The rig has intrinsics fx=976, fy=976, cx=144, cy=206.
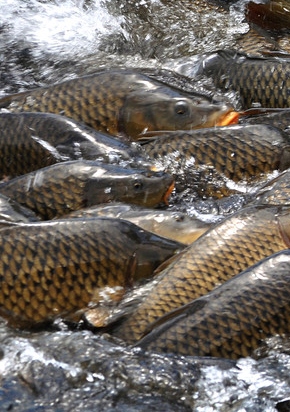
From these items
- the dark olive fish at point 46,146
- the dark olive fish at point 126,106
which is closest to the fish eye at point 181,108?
the dark olive fish at point 126,106

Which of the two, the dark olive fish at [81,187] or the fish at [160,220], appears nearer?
the fish at [160,220]

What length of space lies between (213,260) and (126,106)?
1.45 m

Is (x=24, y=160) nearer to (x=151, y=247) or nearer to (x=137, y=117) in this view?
(x=137, y=117)

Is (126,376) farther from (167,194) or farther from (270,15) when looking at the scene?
(270,15)

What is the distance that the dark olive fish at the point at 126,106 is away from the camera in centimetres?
471

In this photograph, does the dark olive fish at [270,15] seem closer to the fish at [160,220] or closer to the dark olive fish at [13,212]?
the fish at [160,220]

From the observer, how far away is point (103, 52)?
19.8 feet

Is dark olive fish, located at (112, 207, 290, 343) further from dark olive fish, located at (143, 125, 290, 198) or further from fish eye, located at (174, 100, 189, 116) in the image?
fish eye, located at (174, 100, 189, 116)

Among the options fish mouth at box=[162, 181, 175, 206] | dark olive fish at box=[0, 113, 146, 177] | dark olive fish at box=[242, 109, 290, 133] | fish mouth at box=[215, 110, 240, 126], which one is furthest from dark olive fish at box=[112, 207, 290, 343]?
fish mouth at box=[215, 110, 240, 126]

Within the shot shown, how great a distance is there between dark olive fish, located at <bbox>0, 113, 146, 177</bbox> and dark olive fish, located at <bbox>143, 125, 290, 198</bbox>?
0.51 ft

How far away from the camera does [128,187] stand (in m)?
4.09

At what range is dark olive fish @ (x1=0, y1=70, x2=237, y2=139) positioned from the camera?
4711 mm

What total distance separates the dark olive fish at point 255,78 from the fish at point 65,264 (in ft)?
5.70

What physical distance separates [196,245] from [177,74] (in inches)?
80.1
